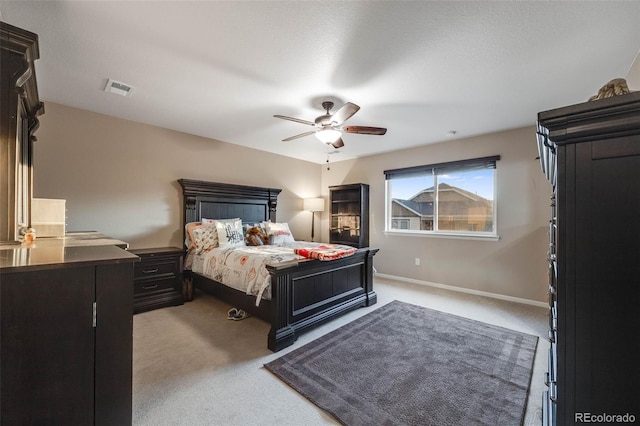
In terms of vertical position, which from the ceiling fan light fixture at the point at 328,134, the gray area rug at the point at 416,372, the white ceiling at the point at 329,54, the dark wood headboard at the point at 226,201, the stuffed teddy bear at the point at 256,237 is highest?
the white ceiling at the point at 329,54

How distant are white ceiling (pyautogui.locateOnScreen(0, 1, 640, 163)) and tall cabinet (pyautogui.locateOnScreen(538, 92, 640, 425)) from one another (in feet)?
4.53

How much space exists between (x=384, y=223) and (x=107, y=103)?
458cm

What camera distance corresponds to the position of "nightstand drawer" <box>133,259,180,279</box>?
336 centimetres

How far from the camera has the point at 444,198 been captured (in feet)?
15.1

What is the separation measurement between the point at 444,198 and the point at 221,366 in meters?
4.12

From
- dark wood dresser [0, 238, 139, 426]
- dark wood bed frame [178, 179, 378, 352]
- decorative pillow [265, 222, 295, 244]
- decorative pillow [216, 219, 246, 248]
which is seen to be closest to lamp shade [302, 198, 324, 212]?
decorative pillow [265, 222, 295, 244]

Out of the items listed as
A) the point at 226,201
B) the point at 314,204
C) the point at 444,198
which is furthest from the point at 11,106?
the point at 444,198

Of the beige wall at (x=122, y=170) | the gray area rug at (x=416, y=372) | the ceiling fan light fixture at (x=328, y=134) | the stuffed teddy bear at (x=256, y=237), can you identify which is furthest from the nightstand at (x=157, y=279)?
the ceiling fan light fixture at (x=328, y=134)

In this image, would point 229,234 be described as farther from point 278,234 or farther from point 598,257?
point 598,257

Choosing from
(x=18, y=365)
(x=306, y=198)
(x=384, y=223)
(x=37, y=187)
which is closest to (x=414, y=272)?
(x=384, y=223)

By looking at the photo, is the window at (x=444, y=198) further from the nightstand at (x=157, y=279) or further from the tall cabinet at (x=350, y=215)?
the nightstand at (x=157, y=279)

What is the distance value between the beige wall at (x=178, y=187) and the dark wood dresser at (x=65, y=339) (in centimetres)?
256

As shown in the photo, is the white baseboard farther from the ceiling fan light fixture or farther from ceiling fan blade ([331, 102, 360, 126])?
ceiling fan blade ([331, 102, 360, 126])

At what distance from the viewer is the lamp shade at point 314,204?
225 inches
